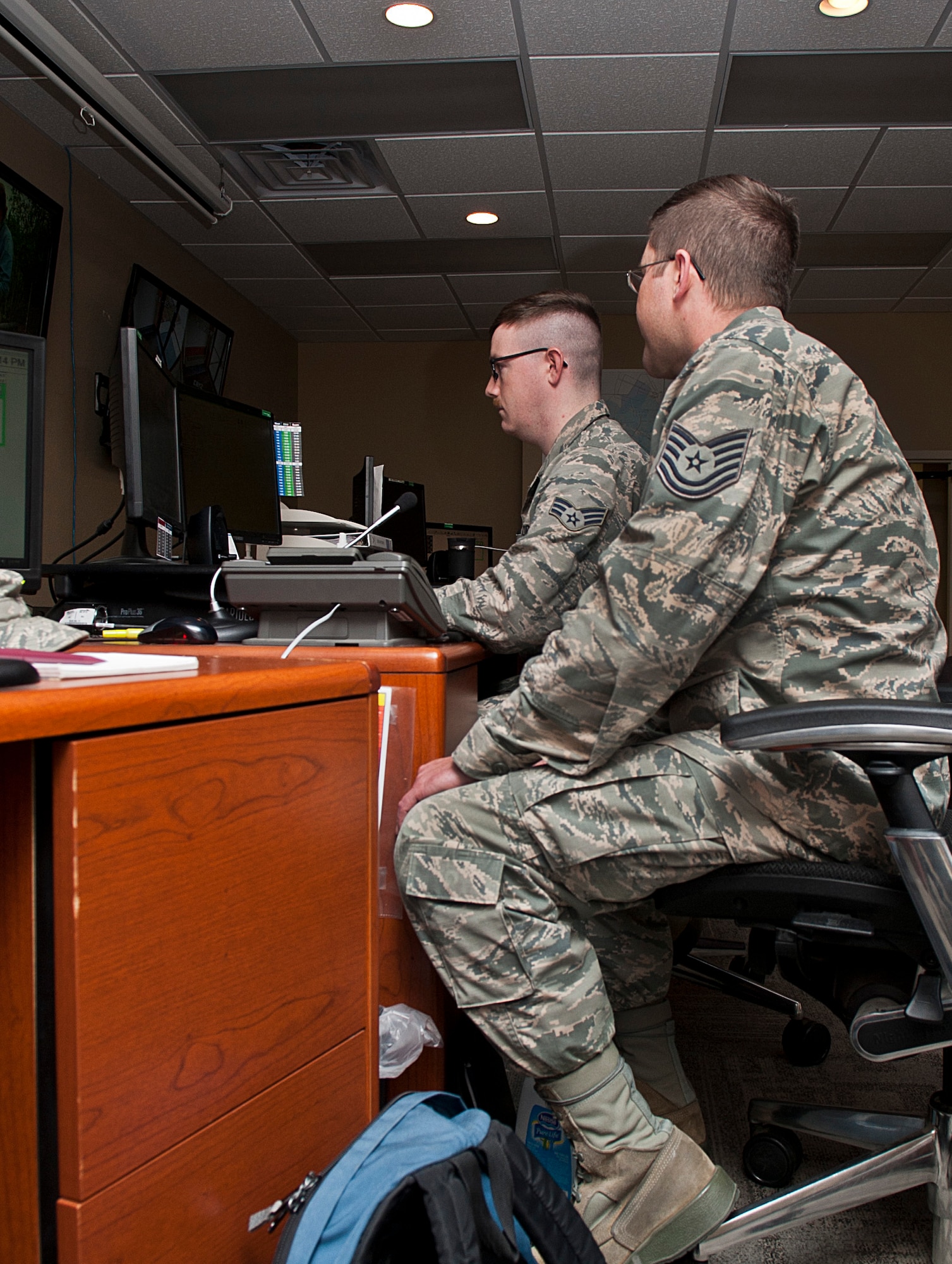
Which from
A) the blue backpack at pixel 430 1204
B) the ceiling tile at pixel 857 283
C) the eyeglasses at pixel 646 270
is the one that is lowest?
the blue backpack at pixel 430 1204

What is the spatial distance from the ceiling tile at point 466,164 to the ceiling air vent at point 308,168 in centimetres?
11

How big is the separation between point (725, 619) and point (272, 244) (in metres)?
4.02

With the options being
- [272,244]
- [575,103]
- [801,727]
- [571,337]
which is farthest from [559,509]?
[272,244]

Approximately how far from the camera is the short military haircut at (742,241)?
1.17 meters

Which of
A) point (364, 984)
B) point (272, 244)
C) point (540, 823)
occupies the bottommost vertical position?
point (364, 984)

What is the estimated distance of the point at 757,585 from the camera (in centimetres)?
96

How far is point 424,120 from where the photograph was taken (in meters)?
3.20

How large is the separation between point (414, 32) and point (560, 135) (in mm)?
770

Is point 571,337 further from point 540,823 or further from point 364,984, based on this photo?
point 364,984

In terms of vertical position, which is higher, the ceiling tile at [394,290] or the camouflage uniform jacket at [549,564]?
the ceiling tile at [394,290]

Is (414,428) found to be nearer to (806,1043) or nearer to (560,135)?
(560,135)

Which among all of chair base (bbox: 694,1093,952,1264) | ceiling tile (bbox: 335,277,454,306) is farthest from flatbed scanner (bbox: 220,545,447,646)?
ceiling tile (bbox: 335,277,454,306)

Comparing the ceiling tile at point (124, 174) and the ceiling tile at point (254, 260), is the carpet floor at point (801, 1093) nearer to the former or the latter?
the ceiling tile at point (124, 174)

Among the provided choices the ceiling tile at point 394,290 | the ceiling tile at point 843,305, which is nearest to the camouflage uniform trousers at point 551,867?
the ceiling tile at point 394,290
